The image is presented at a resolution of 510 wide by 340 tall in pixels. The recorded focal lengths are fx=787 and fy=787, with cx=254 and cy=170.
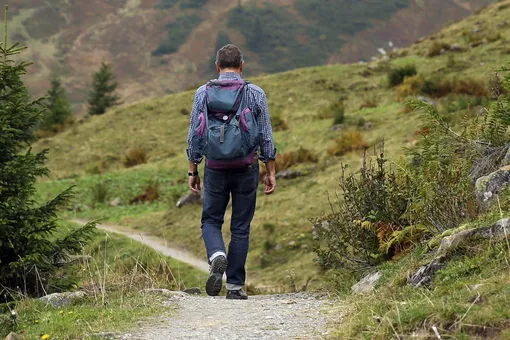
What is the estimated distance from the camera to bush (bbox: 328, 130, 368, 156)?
18281 millimetres

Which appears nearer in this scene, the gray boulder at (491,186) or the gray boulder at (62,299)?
the gray boulder at (491,186)

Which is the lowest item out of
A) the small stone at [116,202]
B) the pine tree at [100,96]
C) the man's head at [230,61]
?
the small stone at [116,202]

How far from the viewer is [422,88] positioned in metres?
22.3

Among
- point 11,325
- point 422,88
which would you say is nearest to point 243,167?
point 11,325

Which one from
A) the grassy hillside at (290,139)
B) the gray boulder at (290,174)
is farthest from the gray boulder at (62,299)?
the gray boulder at (290,174)

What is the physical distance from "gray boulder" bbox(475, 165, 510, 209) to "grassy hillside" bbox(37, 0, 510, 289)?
3176mm

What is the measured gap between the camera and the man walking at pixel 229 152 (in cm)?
694

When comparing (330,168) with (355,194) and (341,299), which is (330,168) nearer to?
(355,194)

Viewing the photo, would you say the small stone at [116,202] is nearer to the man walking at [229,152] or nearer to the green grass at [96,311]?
the green grass at [96,311]

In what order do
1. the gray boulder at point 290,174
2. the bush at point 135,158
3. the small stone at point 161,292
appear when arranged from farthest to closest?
the bush at point 135,158 → the gray boulder at point 290,174 → the small stone at point 161,292

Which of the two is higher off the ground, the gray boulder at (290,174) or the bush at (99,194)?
the gray boulder at (290,174)

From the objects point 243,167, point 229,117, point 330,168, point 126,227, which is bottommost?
point 126,227

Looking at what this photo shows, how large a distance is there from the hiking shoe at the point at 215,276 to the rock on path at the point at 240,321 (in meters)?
0.10

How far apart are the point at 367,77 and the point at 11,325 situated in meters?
26.6
